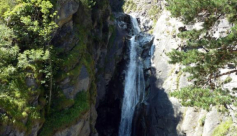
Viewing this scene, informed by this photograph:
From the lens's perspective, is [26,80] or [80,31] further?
[80,31]

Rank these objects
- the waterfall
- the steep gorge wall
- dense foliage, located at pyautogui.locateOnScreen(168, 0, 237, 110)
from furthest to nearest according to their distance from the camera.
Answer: the waterfall → the steep gorge wall → dense foliage, located at pyautogui.locateOnScreen(168, 0, 237, 110)

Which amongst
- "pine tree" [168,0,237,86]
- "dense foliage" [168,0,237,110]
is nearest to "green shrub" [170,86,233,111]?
"dense foliage" [168,0,237,110]

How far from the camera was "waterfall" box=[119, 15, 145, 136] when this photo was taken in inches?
825

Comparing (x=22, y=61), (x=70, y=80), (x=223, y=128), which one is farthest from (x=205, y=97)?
(x=22, y=61)

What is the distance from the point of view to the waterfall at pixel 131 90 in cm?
2095

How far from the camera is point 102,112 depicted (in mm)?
22062

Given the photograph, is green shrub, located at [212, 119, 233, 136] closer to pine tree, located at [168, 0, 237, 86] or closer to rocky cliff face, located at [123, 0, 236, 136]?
rocky cliff face, located at [123, 0, 236, 136]

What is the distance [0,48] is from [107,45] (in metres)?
12.8

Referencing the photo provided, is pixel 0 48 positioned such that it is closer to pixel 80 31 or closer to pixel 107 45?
pixel 80 31

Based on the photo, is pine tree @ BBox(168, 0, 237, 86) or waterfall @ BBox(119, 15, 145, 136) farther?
waterfall @ BBox(119, 15, 145, 136)

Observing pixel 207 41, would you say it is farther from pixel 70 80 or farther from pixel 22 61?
pixel 22 61

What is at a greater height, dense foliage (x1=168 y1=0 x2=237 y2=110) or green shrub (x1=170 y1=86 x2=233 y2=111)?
dense foliage (x1=168 y1=0 x2=237 y2=110)

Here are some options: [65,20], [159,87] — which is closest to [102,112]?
[159,87]

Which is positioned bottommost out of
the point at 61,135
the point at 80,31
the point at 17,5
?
the point at 61,135
